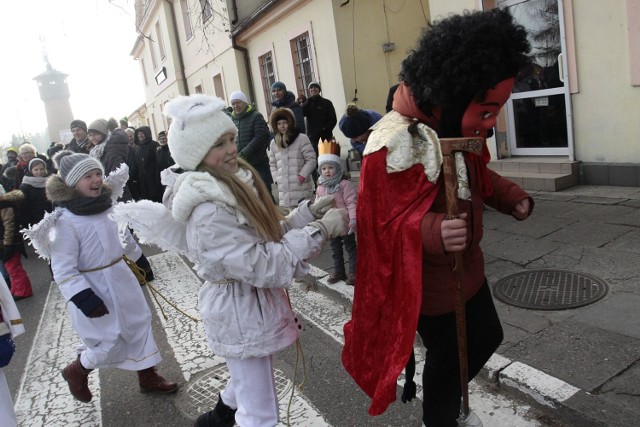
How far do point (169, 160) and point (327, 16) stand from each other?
4.37m

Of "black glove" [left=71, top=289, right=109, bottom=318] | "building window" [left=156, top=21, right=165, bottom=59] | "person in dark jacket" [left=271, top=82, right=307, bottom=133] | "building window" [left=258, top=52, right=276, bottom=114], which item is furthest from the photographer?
"building window" [left=156, top=21, right=165, bottom=59]

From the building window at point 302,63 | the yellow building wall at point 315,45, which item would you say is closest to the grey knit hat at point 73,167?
the yellow building wall at point 315,45

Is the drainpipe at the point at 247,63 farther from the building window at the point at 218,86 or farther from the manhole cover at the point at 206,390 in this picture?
the manhole cover at the point at 206,390

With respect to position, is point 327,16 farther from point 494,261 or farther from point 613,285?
point 613,285

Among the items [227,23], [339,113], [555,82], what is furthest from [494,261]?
→ [227,23]

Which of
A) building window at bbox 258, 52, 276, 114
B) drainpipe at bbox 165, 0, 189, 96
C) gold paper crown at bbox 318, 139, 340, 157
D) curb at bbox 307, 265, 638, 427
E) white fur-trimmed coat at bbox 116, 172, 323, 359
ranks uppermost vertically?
drainpipe at bbox 165, 0, 189, 96

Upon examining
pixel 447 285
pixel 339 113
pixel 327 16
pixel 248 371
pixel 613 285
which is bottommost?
pixel 613 285

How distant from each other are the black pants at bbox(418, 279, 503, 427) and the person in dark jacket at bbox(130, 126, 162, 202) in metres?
8.36

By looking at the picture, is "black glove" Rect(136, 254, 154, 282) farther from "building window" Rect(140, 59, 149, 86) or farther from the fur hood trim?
"building window" Rect(140, 59, 149, 86)

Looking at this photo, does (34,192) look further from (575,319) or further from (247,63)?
(247,63)

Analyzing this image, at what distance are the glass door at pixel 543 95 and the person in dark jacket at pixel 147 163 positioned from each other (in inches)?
255

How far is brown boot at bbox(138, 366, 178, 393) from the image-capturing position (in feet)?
11.8

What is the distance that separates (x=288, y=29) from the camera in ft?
40.3

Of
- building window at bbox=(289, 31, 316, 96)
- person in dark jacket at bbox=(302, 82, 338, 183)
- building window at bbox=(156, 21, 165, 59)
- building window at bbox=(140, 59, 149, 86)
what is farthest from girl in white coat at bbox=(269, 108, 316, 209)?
building window at bbox=(140, 59, 149, 86)
